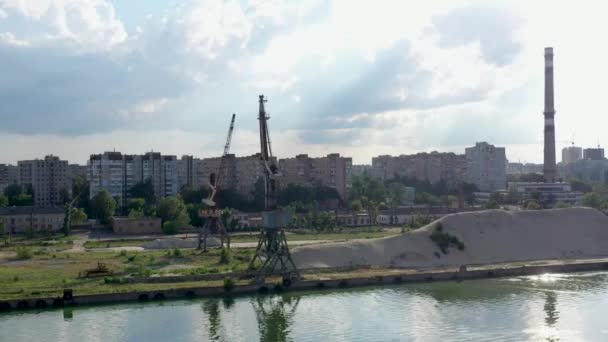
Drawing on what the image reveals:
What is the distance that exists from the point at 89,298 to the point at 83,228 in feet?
111

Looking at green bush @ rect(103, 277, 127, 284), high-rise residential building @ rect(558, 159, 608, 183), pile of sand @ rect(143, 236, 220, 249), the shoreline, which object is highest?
high-rise residential building @ rect(558, 159, 608, 183)

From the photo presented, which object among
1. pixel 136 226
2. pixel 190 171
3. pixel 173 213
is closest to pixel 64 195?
pixel 190 171

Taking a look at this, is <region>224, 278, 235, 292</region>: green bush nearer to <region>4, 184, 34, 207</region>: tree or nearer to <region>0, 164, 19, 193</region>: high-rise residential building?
<region>4, 184, 34, 207</region>: tree

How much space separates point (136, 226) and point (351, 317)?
34.0m

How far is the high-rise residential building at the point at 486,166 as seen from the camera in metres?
98.5

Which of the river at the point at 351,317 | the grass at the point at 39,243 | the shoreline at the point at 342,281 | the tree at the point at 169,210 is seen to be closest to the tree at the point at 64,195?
the tree at the point at 169,210

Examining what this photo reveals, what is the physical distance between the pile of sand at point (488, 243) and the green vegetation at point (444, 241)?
0.23 meters

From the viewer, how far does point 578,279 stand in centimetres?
2933

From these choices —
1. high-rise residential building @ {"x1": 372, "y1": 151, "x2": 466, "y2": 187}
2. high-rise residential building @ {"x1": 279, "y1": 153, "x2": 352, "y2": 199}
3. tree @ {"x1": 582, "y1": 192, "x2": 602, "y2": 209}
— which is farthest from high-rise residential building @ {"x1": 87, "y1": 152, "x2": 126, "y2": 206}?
tree @ {"x1": 582, "y1": 192, "x2": 602, "y2": 209}

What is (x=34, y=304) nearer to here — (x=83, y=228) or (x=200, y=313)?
(x=200, y=313)

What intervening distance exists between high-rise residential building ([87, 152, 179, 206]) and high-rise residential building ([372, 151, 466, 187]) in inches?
1381

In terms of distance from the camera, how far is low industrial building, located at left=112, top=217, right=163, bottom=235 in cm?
5209

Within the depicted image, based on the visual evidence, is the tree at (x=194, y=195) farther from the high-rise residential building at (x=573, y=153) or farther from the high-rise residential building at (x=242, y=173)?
the high-rise residential building at (x=573, y=153)

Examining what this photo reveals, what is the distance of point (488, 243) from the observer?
35.7m
